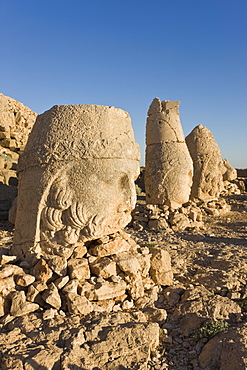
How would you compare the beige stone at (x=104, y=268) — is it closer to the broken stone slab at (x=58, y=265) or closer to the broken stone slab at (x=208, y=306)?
the broken stone slab at (x=58, y=265)

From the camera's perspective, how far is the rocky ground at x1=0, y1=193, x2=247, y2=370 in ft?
7.66

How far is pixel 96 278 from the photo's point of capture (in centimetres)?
334

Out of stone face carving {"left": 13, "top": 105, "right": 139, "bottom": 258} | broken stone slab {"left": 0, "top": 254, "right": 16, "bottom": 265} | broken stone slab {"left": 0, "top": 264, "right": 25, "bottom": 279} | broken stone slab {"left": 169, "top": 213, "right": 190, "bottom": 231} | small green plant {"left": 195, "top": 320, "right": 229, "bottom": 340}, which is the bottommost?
small green plant {"left": 195, "top": 320, "right": 229, "bottom": 340}

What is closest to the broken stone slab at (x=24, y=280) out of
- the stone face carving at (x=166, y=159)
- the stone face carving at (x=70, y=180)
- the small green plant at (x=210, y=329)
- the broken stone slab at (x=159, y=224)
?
the stone face carving at (x=70, y=180)

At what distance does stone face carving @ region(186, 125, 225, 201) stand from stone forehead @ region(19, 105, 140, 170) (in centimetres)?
725

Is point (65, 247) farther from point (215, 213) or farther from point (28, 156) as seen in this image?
point (215, 213)

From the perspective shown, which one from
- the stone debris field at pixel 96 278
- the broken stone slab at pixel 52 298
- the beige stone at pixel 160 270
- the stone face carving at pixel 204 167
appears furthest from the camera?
the stone face carving at pixel 204 167

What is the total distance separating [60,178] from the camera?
137 inches

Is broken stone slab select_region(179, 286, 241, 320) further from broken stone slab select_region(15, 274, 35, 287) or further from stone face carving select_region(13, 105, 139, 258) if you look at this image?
broken stone slab select_region(15, 274, 35, 287)

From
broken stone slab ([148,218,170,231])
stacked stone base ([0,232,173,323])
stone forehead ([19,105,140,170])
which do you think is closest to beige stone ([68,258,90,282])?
stacked stone base ([0,232,173,323])

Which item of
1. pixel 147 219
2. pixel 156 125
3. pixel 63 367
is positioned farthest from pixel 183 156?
pixel 63 367

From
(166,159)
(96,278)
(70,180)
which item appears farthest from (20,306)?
(166,159)

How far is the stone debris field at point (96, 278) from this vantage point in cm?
248

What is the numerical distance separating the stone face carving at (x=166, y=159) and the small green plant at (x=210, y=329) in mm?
5663
